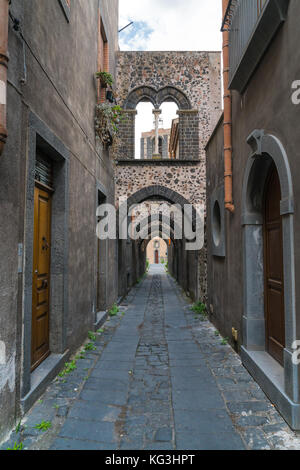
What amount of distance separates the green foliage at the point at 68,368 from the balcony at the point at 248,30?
4178mm

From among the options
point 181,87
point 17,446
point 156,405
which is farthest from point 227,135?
point 181,87

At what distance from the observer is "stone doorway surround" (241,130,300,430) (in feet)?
8.51

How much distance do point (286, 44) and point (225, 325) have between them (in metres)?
4.06

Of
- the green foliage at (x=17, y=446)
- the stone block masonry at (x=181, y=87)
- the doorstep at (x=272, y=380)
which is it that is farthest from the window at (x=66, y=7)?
the stone block masonry at (x=181, y=87)

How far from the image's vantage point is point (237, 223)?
4.47m

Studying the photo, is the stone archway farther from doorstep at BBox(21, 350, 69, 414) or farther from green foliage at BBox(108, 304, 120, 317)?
doorstep at BBox(21, 350, 69, 414)

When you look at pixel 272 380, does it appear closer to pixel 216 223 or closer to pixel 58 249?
pixel 58 249

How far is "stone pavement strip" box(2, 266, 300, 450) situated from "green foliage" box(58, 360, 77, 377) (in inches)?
2.8

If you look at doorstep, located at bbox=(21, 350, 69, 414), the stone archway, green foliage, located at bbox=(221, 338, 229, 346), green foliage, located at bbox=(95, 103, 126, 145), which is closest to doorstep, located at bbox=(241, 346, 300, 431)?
green foliage, located at bbox=(221, 338, 229, 346)

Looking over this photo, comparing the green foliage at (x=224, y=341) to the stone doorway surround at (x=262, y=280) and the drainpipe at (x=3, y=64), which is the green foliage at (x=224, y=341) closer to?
the stone doorway surround at (x=262, y=280)

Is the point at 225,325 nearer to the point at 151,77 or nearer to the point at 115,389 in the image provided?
the point at 115,389

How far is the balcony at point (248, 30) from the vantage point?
9.34ft

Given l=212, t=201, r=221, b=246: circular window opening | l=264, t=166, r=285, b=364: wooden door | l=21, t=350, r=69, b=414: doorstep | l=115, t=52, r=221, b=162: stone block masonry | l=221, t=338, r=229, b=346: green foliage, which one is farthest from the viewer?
l=115, t=52, r=221, b=162: stone block masonry

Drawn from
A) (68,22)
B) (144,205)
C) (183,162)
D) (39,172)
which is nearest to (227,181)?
(39,172)
